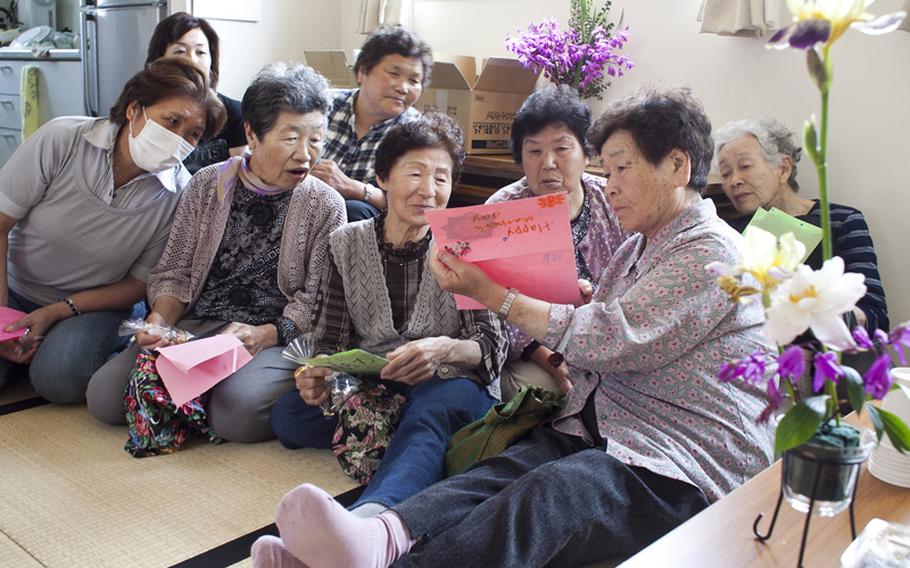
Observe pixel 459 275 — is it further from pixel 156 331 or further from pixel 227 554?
pixel 156 331

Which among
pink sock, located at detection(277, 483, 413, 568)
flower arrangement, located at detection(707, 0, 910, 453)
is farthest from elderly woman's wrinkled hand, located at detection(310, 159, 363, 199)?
flower arrangement, located at detection(707, 0, 910, 453)

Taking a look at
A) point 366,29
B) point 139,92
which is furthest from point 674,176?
point 366,29

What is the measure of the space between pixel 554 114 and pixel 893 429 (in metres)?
1.46

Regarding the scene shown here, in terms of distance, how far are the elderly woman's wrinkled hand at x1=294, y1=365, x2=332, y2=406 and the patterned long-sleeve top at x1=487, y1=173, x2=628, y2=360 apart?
1.62 feet

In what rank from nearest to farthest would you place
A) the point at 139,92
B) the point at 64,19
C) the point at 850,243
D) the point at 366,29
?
the point at 139,92 < the point at 850,243 < the point at 366,29 < the point at 64,19

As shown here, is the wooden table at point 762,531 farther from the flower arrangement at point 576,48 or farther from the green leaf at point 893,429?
the flower arrangement at point 576,48

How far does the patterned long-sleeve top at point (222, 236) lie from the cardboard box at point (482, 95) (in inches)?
45.0

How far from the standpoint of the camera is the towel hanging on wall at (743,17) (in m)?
2.82

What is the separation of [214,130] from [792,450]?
6.32ft

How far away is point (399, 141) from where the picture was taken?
2041mm

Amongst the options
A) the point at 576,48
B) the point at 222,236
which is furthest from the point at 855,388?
the point at 576,48

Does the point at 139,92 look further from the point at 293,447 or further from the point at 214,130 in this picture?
the point at 293,447

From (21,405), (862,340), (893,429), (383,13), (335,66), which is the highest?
(383,13)

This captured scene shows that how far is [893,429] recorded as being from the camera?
0.90 meters
